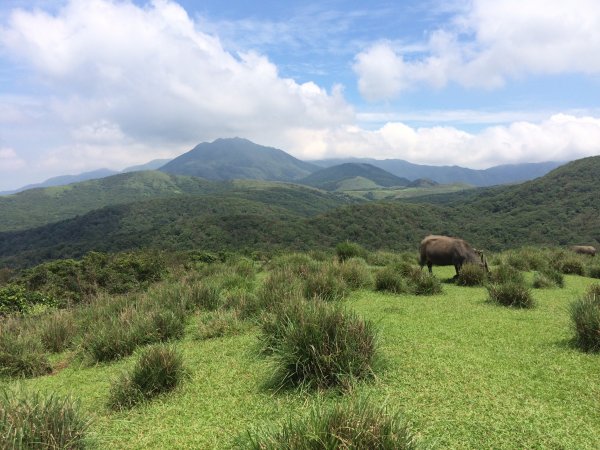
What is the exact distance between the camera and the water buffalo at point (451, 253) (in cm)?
1265

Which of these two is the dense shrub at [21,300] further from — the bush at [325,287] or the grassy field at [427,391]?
the bush at [325,287]

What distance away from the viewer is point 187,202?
184625mm

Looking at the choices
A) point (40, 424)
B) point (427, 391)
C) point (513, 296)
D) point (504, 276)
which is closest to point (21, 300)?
point (40, 424)

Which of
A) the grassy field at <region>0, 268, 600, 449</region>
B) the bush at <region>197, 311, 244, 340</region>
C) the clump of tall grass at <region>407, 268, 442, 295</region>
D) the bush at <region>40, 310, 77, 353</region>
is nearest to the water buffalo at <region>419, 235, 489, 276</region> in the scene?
the clump of tall grass at <region>407, 268, 442, 295</region>

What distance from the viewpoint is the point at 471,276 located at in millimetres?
11461

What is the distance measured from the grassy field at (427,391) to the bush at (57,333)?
1.52 metres

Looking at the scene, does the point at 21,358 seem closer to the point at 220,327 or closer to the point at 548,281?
the point at 220,327

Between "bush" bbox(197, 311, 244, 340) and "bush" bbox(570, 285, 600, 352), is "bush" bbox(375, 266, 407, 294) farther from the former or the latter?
"bush" bbox(570, 285, 600, 352)

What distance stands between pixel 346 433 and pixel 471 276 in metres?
9.91

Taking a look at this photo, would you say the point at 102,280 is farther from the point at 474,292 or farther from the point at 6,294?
the point at 474,292

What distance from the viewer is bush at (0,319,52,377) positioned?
6.54m

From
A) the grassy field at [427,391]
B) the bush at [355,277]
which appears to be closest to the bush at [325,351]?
the grassy field at [427,391]

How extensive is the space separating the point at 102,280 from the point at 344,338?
1877 cm

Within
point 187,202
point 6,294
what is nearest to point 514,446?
point 6,294
